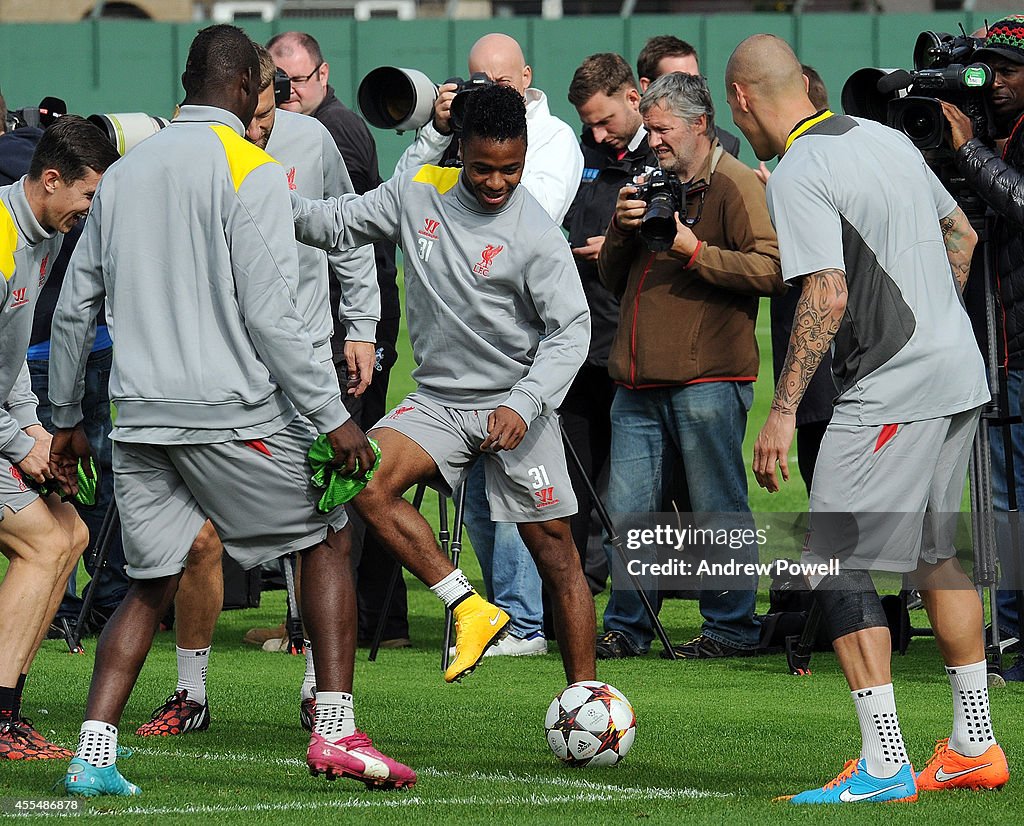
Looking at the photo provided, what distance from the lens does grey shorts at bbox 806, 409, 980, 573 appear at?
17.2 feet

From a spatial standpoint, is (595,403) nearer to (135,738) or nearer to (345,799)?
(135,738)

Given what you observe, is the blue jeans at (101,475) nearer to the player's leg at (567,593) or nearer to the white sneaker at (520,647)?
the white sneaker at (520,647)

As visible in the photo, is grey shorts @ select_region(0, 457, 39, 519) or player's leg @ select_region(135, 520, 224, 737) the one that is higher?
grey shorts @ select_region(0, 457, 39, 519)

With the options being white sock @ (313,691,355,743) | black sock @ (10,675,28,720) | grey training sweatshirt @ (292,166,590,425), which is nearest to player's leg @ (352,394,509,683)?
grey training sweatshirt @ (292,166,590,425)

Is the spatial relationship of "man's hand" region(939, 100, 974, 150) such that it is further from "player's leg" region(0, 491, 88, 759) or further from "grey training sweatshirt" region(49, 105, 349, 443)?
"player's leg" region(0, 491, 88, 759)

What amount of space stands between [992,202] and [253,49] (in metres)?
3.08

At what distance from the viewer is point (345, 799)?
5.28m

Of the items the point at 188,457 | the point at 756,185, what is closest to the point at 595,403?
the point at 756,185

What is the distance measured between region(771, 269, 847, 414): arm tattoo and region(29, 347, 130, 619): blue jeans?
4.81 metres

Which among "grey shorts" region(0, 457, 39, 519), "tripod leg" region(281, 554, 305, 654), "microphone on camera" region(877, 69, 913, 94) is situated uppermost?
"microphone on camera" region(877, 69, 913, 94)

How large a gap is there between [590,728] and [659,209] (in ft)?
9.14

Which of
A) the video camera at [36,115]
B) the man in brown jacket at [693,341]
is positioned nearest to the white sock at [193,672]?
the man in brown jacket at [693,341]

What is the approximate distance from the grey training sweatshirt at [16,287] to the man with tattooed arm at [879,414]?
8.32 feet

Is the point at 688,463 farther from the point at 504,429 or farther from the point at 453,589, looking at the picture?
the point at 453,589
